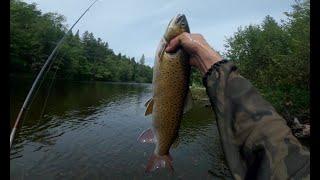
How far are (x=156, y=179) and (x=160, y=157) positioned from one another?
43.1ft

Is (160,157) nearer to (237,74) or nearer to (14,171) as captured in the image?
(237,74)

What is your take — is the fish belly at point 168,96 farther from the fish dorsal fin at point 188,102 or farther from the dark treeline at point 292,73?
the dark treeline at point 292,73

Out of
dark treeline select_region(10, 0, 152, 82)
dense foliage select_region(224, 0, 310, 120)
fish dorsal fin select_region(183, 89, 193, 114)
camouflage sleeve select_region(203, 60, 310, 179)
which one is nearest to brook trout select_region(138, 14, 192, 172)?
fish dorsal fin select_region(183, 89, 193, 114)

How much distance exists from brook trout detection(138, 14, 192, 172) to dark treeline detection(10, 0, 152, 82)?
44.7 metres

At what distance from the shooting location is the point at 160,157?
2521mm

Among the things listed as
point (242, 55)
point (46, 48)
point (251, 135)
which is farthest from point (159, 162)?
point (46, 48)

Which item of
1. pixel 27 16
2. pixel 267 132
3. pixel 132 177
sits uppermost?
pixel 27 16

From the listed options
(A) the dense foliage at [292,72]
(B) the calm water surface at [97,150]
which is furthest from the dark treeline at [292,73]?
(B) the calm water surface at [97,150]

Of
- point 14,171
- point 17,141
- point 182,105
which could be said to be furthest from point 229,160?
point 17,141

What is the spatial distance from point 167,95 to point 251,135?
90 centimetres

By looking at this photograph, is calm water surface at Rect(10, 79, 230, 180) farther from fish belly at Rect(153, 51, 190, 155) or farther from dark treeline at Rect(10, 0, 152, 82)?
dark treeline at Rect(10, 0, 152, 82)

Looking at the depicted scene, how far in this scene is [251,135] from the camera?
1624mm

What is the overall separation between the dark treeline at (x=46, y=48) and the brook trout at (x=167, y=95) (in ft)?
147

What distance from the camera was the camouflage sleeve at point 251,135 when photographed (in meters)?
1.55
